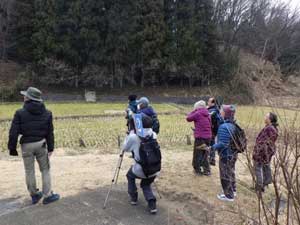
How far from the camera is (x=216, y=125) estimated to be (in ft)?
18.4

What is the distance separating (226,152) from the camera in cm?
413

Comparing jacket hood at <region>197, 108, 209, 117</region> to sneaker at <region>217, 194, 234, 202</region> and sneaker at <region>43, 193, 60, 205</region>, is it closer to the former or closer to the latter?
sneaker at <region>217, 194, 234, 202</region>

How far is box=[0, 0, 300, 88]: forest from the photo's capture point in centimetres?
2211

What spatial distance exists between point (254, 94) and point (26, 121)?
2578 mm

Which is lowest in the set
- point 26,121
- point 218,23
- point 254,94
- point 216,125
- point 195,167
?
point 195,167

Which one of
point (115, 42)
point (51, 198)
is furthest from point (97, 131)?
point (115, 42)

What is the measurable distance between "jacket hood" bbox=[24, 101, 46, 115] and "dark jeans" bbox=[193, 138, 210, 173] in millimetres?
2526

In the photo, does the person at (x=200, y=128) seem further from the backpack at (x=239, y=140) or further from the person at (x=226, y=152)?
the backpack at (x=239, y=140)

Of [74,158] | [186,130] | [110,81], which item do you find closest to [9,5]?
[110,81]

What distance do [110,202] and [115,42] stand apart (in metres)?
19.1

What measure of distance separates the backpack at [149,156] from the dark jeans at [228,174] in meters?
0.95

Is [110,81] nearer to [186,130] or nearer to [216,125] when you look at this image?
[186,130]

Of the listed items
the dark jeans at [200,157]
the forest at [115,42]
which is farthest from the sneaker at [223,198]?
the forest at [115,42]

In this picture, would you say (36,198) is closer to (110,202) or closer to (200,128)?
(110,202)
